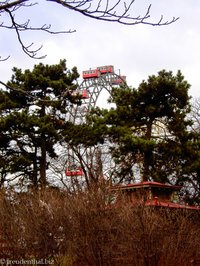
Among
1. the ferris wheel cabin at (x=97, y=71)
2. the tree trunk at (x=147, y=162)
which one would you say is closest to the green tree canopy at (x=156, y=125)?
the tree trunk at (x=147, y=162)

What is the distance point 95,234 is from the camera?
1094cm

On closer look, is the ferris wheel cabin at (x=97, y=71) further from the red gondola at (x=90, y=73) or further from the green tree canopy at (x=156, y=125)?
the green tree canopy at (x=156, y=125)

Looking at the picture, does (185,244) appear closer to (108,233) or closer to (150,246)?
(150,246)

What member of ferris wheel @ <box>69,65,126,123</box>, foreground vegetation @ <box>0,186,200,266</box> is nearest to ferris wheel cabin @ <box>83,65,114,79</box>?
ferris wheel @ <box>69,65,126,123</box>

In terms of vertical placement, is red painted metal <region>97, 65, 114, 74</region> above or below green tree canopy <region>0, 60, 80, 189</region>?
above

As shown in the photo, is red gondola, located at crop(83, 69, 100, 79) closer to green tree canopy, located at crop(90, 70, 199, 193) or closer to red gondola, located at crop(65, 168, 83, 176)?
red gondola, located at crop(65, 168, 83, 176)

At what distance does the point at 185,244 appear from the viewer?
1069 cm

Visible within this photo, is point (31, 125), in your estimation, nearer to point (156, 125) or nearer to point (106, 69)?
point (156, 125)

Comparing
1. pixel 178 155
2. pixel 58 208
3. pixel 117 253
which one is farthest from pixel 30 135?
pixel 117 253

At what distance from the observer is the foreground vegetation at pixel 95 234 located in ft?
34.0

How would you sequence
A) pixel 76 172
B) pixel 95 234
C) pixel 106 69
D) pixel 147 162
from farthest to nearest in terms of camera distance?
pixel 106 69 → pixel 76 172 → pixel 147 162 → pixel 95 234

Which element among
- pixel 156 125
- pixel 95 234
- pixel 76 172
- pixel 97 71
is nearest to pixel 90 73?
pixel 97 71

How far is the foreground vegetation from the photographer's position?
1035 centimetres

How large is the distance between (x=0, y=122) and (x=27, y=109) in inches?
63.9
